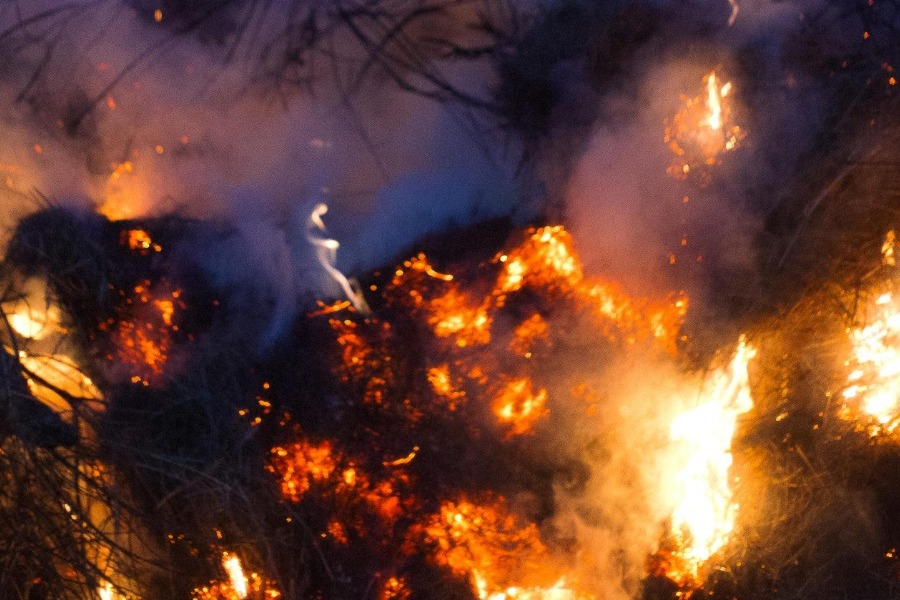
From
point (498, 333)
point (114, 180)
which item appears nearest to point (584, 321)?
point (498, 333)

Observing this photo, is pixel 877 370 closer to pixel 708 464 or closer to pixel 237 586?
pixel 708 464

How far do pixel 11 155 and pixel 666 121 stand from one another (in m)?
3.43

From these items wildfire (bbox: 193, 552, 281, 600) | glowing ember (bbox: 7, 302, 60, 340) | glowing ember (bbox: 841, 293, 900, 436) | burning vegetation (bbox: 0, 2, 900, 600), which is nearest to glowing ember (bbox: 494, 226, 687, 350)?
burning vegetation (bbox: 0, 2, 900, 600)

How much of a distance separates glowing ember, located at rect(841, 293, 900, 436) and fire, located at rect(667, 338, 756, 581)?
28.5 inches

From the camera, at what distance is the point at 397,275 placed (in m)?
3.49

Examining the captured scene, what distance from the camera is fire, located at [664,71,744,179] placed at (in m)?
3.74

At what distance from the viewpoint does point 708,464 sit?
4.07 metres

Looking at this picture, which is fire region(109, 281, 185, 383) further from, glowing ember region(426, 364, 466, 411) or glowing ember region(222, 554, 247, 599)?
glowing ember region(426, 364, 466, 411)

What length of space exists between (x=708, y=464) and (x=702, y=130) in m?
1.86

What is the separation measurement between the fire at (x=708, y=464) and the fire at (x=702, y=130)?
1082 mm

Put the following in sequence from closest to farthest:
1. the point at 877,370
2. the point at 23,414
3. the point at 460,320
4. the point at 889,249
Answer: the point at 23,414, the point at 460,320, the point at 889,249, the point at 877,370

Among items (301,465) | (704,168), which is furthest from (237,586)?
(704,168)

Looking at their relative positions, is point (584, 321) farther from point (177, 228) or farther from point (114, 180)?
point (114, 180)

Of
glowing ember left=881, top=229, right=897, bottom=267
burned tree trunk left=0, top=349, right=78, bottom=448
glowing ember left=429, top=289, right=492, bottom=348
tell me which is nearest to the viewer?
burned tree trunk left=0, top=349, right=78, bottom=448
